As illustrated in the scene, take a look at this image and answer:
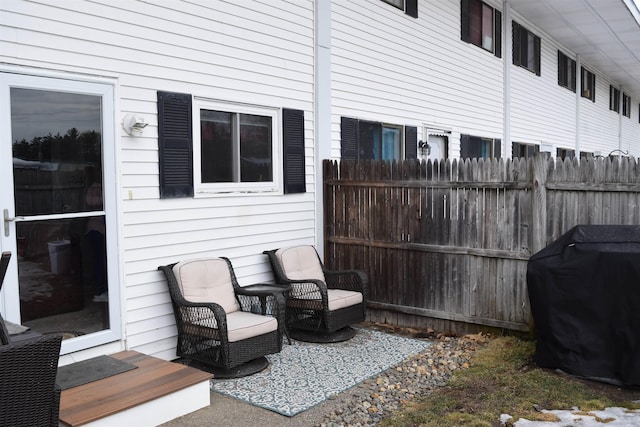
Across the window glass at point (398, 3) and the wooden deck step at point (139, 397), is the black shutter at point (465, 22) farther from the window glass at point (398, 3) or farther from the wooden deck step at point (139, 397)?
the wooden deck step at point (139, 397)

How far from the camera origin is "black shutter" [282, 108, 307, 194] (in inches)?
238

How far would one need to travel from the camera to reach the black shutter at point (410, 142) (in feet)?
27.2

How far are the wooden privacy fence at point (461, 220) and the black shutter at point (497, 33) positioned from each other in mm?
6220

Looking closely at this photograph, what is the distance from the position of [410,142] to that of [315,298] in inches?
150

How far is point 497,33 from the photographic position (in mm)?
11102

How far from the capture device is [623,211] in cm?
477

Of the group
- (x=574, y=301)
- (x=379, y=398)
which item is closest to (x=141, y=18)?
(x=379, y=398)

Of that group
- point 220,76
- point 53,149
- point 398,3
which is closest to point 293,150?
point 220,76

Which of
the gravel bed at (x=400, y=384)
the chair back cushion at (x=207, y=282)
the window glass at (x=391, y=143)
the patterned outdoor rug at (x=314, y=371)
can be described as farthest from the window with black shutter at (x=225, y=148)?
the gravel bed at (x=400, y=384)

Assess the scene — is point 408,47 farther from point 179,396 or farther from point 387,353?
point 179,396

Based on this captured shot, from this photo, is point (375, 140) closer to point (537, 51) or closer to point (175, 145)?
point (175, 145)

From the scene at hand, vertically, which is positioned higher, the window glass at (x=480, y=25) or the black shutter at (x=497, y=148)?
the window glass at (x=480, y=25)

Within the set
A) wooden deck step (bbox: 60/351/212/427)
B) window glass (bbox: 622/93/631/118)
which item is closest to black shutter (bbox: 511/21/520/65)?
wooden deck step (bbox: 60/351/212/427)

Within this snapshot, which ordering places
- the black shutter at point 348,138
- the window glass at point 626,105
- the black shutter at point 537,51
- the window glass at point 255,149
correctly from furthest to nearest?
the window glass at point 626,105, the black shutter at point 537,51, the black shutter at point 348,138, the window glass at point 255,149
